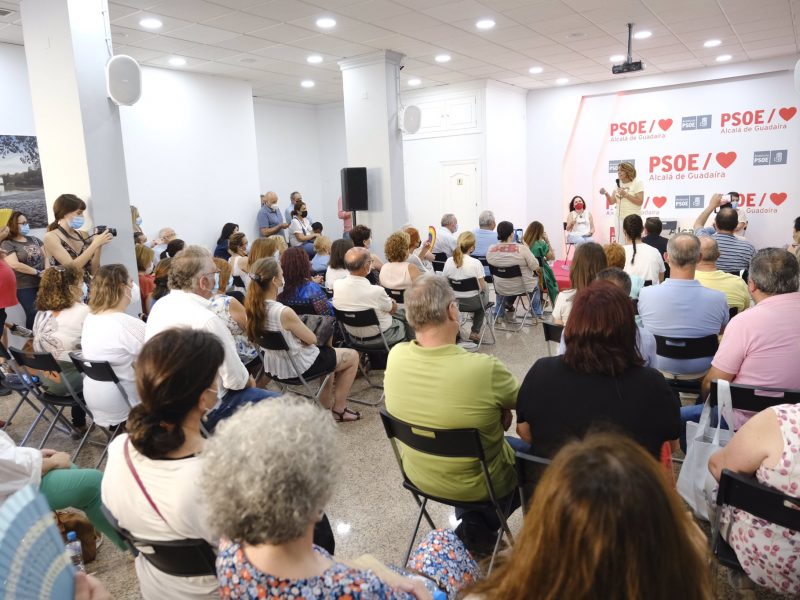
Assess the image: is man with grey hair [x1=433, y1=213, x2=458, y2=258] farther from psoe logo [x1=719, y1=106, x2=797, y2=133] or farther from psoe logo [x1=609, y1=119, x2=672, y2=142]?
psoe logo [x1=719, y1=106, x2=797, y2=133]

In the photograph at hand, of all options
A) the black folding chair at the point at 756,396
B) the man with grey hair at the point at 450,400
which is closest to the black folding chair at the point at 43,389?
the man with grey hair at the point at 450,400

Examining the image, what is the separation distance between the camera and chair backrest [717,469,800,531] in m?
1.61

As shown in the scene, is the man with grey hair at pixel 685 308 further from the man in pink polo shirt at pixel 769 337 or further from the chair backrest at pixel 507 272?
the chair backrest at pixel 507 272

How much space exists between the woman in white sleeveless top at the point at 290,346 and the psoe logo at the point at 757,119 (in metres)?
8.93

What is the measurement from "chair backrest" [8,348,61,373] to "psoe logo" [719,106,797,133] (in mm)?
10641

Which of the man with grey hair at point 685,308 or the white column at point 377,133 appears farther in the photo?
the white column at point 377,133

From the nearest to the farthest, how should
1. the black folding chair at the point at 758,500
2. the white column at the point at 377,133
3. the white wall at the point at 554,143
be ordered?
the black folding chair at the point at 758,500
the white column at the point at 377,133
the white wall at the point at 554,143

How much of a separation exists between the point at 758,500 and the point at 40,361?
3630 millimetres

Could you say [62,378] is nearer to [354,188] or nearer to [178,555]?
[178,555]

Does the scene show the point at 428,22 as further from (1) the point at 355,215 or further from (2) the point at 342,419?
(2) the point at 342,419

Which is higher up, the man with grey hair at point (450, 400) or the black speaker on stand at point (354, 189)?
the black speaker on stand at point (354, 189)

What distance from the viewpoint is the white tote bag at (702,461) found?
2139 mm

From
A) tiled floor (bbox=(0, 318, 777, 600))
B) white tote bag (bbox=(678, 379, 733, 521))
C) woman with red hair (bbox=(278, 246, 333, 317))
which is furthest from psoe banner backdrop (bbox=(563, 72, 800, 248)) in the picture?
white tote bag (bbox=(678, 379, 733, 521))

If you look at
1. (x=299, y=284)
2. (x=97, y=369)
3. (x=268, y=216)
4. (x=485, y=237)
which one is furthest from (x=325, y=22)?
(x=97, y=369)
